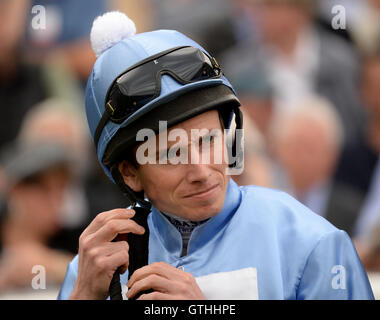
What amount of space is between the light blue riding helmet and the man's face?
0.05 metres

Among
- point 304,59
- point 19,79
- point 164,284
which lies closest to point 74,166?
point 19,79

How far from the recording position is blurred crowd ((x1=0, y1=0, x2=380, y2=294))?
458 centimetres

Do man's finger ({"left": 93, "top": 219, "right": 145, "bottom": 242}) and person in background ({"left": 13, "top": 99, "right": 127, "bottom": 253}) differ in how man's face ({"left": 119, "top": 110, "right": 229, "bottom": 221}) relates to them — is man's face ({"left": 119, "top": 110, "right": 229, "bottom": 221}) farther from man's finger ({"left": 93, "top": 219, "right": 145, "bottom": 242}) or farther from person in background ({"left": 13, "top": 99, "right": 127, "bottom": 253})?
person in background ({"left": 13, "top": 99, "right": 127, "bottom": 253})

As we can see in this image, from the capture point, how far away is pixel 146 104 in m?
2.21

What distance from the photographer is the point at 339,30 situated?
202 inches

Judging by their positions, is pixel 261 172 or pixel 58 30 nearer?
pixel 261 172

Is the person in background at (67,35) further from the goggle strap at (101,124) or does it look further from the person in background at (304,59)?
the goggle strap at (101,124)

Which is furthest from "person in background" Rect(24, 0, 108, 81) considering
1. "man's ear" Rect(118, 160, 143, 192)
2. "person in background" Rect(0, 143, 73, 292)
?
"man's ear" Rect(118, 160, 143, 192)

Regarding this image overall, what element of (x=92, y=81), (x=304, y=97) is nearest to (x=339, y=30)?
(x=304, y=97)

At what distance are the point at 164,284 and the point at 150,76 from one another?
1.98 ft

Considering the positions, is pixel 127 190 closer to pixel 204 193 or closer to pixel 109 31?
pixel 204 193
